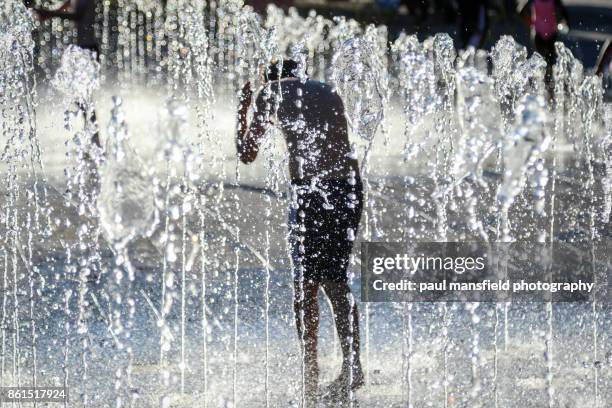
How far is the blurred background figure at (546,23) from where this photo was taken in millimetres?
11297

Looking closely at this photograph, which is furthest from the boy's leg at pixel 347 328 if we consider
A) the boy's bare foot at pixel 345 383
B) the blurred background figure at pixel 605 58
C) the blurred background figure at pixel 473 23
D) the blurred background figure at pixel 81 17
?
the blurred background figure at pixel 473 23

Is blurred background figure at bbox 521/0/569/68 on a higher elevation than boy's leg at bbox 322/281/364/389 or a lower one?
higher

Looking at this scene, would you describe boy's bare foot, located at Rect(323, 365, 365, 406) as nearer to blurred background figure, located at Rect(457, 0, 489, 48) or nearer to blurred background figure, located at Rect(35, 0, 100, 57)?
blurred background figure, located at Rect(35, 0, 100, 57)

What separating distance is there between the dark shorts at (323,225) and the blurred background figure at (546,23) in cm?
776

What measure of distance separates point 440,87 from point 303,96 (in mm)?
7474

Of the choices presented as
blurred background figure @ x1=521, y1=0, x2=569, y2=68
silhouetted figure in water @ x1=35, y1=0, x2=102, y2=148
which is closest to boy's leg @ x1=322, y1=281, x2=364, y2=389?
silhouetted figure in water @ x1=35, y1=0, x2=102, y2=148

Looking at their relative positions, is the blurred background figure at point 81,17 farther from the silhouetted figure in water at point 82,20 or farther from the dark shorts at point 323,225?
the dark shorts at point 323,225

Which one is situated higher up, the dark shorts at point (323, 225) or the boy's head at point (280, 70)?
the boy's head at point (280, 70)

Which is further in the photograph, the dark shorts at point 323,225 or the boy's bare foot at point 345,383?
the boy's bare foot at point 345,383

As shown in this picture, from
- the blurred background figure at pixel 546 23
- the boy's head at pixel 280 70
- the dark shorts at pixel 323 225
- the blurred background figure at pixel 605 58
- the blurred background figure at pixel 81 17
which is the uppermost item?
the blurred background figure at pixel 546 23

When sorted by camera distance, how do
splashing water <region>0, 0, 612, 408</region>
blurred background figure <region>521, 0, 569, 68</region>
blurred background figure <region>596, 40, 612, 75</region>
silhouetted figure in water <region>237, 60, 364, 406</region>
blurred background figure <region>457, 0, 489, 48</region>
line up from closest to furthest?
1. silhouetted figure in water <region>237, 60, 364, 406</region>
2. splashing water <region>0, 0, 612, 408</region>
3. blurred background figure <region>596, 40, 612, 75</region>
4. blurred background figure <region>521, 0, 569, 68</region>
5. blurred background figure <region>457, 0, 489, 48</region>

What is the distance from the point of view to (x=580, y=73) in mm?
13227

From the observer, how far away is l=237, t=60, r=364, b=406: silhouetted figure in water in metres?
3.98

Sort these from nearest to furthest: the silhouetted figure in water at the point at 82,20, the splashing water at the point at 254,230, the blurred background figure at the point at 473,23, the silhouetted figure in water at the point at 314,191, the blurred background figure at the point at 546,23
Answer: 1. the silhouetted figure in water at the point at 314,191
2. the splashing water at the point at 254,230
3. the silhouetted figure in water at the point at 82,20
4. the blurred background figure at the point at 546,23
5. the blurred background figure at the point at 473,23
